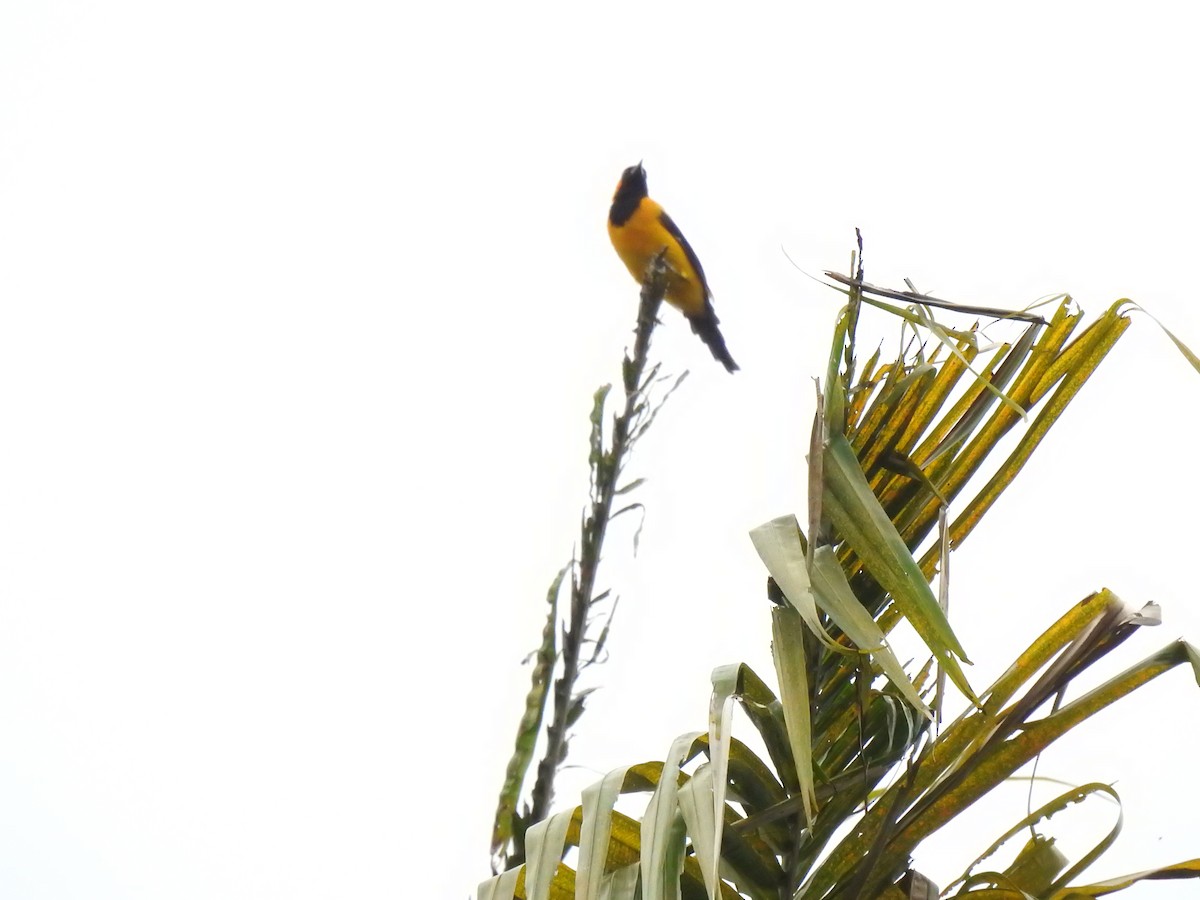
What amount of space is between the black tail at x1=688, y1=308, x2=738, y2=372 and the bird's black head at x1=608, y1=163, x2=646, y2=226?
796mm

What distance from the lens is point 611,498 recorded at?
1.80m

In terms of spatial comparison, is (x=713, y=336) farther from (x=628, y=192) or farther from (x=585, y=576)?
(x=585, y=576)

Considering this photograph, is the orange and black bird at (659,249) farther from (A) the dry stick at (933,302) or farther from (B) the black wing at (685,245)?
(A) the dry stick at (933,302)

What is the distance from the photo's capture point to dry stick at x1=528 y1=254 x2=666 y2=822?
1557 mm

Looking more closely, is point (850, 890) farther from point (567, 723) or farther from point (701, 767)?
point (567, 723)

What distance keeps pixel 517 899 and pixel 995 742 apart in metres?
0.56

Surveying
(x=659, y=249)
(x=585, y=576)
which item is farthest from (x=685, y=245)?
(x=585, y=576)

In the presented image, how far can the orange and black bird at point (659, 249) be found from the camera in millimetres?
6996

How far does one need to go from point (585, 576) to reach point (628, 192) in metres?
6.09

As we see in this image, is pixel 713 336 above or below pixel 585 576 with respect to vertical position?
above

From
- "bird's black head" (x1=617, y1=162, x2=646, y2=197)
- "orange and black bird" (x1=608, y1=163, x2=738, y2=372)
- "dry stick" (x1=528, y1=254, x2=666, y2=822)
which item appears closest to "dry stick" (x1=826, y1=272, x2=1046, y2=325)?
"dry stick" (x1=528, y1=254, x2=666, y2=822)

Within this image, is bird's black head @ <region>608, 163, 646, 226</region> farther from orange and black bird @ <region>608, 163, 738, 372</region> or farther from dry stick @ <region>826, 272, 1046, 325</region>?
dry stick @ <region>826, 272, 1046, 325</region>

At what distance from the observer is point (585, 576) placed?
174 centimetres

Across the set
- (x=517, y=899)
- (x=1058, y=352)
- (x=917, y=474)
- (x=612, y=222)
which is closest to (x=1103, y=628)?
(x=917, y=474)
